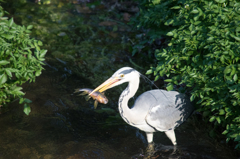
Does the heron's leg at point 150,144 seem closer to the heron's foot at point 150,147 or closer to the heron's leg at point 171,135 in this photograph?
the heron's foot at point 150,147

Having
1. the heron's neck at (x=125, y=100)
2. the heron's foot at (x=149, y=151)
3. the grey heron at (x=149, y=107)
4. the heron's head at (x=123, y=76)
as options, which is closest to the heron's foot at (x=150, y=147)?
the heron's foot at (x=149, y=151)

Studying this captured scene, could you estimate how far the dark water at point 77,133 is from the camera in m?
3.88

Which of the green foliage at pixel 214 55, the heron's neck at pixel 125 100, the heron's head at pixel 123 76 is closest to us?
the green foliage at pixel 214 55

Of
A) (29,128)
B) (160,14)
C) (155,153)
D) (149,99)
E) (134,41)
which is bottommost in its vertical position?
(155,153)

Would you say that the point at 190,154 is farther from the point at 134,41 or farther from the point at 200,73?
the point at 134,41

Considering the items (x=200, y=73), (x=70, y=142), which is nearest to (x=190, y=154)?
(x=200, y=73)

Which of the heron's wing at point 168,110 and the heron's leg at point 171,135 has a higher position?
the heron's wing at point 168,110

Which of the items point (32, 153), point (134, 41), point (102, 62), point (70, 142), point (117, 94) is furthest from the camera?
point (134, 41)

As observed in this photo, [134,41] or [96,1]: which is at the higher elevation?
[96,1]

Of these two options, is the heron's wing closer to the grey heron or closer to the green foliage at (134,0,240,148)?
the grey heron

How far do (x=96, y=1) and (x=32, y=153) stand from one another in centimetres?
669

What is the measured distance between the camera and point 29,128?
14.1 ft

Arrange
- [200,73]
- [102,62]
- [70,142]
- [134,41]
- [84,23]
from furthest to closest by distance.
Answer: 1. [84,23]
2. [134,41]
3. [102,62]
4. [70,142]
5. [200,73]

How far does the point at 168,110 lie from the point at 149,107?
306 millimetres
